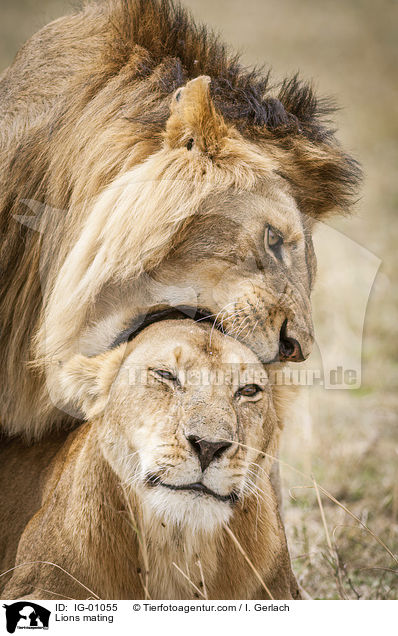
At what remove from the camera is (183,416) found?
1063 mm

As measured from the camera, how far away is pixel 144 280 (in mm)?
1258

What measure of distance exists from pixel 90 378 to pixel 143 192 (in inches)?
11.9

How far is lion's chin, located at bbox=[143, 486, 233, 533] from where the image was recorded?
3.44 feet

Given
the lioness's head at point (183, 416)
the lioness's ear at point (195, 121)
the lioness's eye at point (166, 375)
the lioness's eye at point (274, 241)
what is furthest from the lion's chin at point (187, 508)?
the lioness's ear at point (195, 121)

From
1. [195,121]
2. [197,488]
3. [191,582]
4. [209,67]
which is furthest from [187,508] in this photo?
[209,67]

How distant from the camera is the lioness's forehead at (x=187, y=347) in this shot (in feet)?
3.66

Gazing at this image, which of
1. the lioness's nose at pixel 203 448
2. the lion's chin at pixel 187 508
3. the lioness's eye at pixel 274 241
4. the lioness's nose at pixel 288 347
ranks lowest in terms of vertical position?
the lion's chin at pixel 187 508

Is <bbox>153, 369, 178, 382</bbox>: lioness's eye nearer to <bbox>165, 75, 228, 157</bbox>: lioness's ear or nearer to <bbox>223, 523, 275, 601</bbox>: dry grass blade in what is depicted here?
<bbox>223, 523, 275, 601</bbox>: dry grass blade

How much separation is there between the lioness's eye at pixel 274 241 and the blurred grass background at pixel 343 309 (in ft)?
0.86

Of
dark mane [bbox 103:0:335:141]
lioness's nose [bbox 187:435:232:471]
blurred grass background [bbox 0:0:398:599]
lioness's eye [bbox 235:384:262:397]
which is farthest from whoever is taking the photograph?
blurred grass background [bbox 0:0:398:599]

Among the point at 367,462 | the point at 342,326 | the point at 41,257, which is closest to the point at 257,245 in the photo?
the point at 41,257

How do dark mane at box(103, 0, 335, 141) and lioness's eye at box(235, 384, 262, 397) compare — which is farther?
dark mane at box(103, 0, 335, 141)
